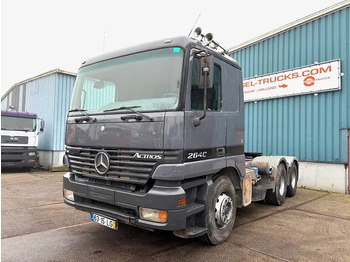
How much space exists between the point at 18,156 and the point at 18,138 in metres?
0.81

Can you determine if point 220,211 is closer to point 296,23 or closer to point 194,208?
point 194,208

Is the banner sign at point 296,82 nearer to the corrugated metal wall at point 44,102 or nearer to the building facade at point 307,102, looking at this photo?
the building facade at point 307,102

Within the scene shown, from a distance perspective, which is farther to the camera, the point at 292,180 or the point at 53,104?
the point at 53,104

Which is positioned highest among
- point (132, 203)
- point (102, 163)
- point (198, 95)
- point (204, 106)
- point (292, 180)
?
point (198, 95)

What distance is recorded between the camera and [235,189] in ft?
14.4

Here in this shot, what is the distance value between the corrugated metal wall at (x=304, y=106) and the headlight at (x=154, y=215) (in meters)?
6.86

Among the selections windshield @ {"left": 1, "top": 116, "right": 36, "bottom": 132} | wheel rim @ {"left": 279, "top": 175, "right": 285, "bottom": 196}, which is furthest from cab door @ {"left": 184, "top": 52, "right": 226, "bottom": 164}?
windshield @ {"left": 1, "top": 116, "right": 36, "bottom": 132}

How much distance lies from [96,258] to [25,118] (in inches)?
409

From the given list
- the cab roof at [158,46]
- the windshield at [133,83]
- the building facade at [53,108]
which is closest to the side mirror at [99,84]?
the windshield at [133,83]

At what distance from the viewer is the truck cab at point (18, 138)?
37.4ft

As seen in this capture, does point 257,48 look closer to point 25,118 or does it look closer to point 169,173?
point 169,173

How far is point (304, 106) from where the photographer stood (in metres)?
8.72

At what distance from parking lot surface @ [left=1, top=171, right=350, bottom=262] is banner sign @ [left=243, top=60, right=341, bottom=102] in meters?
3.88

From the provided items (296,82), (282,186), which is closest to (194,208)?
(282,186)
